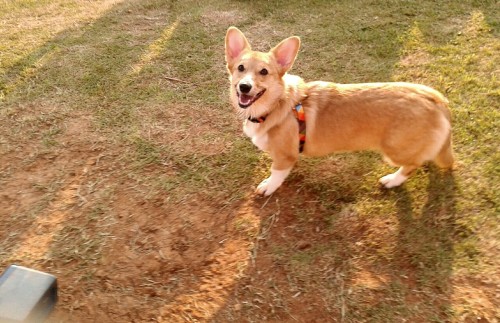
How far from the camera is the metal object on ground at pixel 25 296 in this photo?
1.31 m

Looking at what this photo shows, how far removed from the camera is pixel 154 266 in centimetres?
297

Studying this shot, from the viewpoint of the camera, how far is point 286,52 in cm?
314

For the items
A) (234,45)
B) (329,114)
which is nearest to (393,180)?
(329,114)

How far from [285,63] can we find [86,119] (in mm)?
2526

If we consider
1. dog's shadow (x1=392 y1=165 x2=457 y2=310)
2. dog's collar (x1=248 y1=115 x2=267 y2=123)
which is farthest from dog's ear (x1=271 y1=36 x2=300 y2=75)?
dog's shadow (x1=392 y1=165 x2=457 y2=310)

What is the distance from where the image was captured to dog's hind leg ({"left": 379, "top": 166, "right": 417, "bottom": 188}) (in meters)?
3.28

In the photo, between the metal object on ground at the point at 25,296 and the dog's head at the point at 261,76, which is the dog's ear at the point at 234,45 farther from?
the metal object on ground at the point at 25,296

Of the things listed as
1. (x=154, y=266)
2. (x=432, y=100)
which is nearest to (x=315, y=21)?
(x=432, y=100)

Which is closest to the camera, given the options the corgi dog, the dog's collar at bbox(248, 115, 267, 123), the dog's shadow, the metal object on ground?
the metal object on ground

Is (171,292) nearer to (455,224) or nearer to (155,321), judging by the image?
(155,321)

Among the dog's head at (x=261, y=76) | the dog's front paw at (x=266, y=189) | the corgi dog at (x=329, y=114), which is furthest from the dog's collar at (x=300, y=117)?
the dog's front paw at (x=266, y=189)

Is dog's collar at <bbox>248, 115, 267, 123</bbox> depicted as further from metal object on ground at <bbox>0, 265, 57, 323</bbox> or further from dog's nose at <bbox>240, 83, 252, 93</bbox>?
metal object on ground at <bbox>0, 265, 57, 323</bbox>

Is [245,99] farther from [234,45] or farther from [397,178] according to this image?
[397,178]

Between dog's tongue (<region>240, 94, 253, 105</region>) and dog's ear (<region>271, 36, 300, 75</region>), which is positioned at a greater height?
dog's ear (<region>271, 36, 300, 75</region>)
